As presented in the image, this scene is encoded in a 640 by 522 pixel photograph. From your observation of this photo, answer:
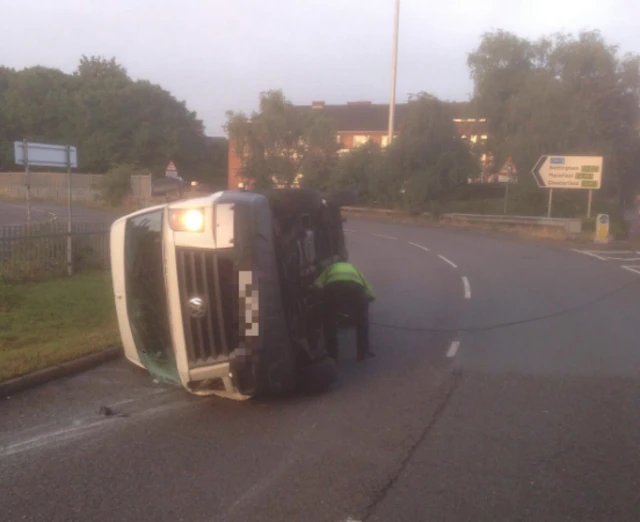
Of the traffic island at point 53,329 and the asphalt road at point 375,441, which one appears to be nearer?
the asphalt road at point 375,441

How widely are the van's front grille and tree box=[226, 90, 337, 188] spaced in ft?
129

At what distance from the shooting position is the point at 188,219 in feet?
22.7

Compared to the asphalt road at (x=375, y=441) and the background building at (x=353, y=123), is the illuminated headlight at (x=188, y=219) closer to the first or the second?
the asphalt road at (x=375, y=441)

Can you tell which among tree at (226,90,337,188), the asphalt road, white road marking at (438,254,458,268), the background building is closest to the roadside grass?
the asphalt road

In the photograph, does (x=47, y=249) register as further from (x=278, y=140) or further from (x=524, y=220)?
(x=278, y=140)

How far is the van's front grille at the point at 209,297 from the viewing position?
6930 mm

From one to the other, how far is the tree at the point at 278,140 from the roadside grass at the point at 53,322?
31.6 m

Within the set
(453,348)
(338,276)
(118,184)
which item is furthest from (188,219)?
(118,184)

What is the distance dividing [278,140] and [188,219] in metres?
40.6

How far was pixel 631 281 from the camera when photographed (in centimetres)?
1788

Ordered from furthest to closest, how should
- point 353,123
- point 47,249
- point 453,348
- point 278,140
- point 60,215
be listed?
1. point 353,123
2. point 278,140
3. point 60,215
4. point 47,249
5. point 453,348

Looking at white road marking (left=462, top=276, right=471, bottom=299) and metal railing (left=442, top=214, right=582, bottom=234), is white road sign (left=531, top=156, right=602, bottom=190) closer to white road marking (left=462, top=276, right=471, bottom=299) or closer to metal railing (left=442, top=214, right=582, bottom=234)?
metal railing (left=442, top=214, right=582, bottom=234)

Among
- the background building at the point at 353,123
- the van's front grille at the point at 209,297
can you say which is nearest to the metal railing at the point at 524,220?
the background building at the point at 353,123

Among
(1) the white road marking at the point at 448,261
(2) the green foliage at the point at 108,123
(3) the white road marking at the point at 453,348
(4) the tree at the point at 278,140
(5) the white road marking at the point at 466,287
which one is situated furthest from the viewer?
(2) the green foliage at the point at 108,123
